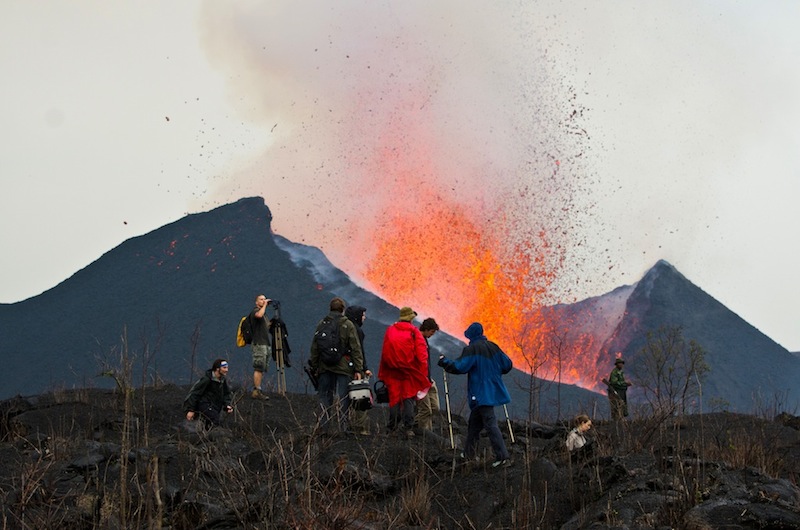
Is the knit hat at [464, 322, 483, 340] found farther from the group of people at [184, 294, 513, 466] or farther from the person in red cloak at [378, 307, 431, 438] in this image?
the person in red cloak at [378, 307, 431, 438]

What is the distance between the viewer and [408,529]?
7.53m

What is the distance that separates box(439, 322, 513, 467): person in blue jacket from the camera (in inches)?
404

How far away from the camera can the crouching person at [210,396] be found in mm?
12719

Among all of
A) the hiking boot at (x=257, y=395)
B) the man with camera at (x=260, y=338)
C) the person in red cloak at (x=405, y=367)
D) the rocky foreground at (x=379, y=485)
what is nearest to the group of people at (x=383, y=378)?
the person in red cloak at (x=405, y=367)

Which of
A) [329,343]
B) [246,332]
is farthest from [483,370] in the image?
[246,332]

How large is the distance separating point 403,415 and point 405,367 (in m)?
0.69

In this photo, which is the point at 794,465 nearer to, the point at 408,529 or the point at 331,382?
the point at 331,382

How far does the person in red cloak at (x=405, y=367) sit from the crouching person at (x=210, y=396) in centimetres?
214

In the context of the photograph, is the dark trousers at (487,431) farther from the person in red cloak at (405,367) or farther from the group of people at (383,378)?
the person in red cloak at (405,367)

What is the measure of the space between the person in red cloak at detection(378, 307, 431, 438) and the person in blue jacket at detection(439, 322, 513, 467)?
160cm

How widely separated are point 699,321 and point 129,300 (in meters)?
36.3


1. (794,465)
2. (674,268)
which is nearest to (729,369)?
(674,268)

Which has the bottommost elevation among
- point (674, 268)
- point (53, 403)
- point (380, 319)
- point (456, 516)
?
point (456, 516)

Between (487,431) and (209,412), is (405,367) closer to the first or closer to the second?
(487,431)
